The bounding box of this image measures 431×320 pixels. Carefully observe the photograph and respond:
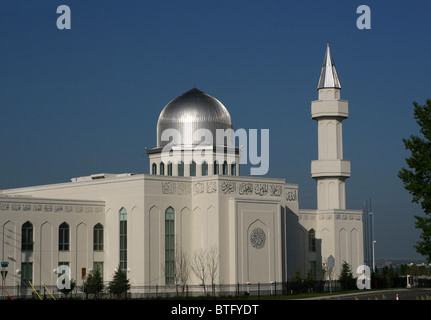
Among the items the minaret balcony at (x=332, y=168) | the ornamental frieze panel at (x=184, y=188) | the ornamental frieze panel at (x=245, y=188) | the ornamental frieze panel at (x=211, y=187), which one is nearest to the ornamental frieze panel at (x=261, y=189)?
the ornamental frieze panel at (x=245, y=188)

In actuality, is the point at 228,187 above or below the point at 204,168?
below

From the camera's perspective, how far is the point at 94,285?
163 ft

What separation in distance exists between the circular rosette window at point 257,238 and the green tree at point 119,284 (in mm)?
8851

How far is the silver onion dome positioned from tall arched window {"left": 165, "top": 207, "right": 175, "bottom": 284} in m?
8.21

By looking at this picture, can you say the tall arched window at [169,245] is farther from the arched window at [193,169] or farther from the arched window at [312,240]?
the arched window at [312,240]

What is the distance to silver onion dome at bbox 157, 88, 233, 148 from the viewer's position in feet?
197

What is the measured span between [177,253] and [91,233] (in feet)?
20.0

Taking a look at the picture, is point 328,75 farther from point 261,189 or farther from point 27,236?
point 27,236

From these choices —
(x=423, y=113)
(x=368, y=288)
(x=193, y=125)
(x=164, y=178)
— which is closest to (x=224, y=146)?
(x=193, y=125)

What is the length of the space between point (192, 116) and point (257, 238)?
1145cm

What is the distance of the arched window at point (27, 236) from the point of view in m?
51.1

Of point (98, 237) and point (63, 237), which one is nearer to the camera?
point (63, 237)

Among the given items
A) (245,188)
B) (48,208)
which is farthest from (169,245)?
(48,208)

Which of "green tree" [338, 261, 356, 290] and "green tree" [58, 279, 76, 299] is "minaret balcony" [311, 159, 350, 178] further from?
"green tree" [58, 279, 76, 299]
